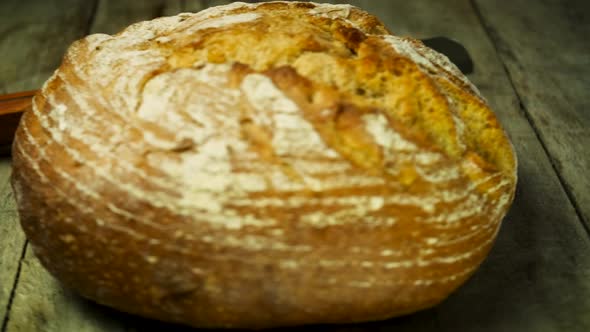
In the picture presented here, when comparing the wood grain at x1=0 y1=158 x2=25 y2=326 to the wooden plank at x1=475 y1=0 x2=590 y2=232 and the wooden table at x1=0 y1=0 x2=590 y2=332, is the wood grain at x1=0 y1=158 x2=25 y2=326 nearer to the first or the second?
the wooden table at x1=0 y1=0 x2=590 y2=332

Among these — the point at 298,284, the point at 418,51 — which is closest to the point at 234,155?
the point at 298,284

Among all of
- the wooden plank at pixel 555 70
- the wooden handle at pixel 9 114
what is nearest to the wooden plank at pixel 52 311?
the wooden handle at pixel 9 114

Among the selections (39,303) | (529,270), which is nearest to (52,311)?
(39,303)

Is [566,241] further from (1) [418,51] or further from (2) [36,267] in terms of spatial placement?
(2) [36,267]

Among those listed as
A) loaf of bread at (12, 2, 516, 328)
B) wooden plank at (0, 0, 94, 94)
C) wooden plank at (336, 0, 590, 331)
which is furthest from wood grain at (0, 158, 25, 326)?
wooden plank at (336, 0, 590, 331)

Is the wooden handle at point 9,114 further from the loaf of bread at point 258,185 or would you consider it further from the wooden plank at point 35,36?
the loaf of bread at point 258,185

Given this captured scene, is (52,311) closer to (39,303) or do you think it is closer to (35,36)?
(39,303)
